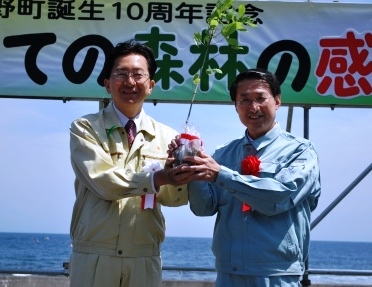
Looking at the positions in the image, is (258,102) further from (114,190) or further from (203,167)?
(114,190)

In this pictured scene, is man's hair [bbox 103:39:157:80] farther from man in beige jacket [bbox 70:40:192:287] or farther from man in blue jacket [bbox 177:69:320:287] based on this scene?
man in blue jacket [bbox 177:69:320:287]

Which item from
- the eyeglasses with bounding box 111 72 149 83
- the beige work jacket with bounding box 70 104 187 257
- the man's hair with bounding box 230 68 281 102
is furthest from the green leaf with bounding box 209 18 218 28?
the beige work jacket with bounding box 70 104 187 257

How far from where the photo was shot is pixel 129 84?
3477mm

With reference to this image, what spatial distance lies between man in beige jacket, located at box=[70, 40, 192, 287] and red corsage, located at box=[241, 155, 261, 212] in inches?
10.7

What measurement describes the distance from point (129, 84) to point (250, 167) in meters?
0.64

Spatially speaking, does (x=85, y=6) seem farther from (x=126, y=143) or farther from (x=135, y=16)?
(x=126, y=143)

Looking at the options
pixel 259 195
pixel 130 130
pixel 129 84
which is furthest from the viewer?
pixel 130 130

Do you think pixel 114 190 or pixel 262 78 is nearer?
pixel 114 190

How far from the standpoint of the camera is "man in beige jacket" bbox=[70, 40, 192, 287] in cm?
337

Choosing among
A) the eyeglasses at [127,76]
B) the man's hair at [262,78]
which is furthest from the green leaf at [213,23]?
the eyeglasses at [127,76]

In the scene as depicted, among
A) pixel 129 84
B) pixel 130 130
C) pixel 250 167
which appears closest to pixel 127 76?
pixel 129 84

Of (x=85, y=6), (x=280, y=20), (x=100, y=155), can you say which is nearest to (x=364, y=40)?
(x=280, y=20)

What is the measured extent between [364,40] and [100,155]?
10.6 ft

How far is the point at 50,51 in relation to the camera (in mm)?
5895
